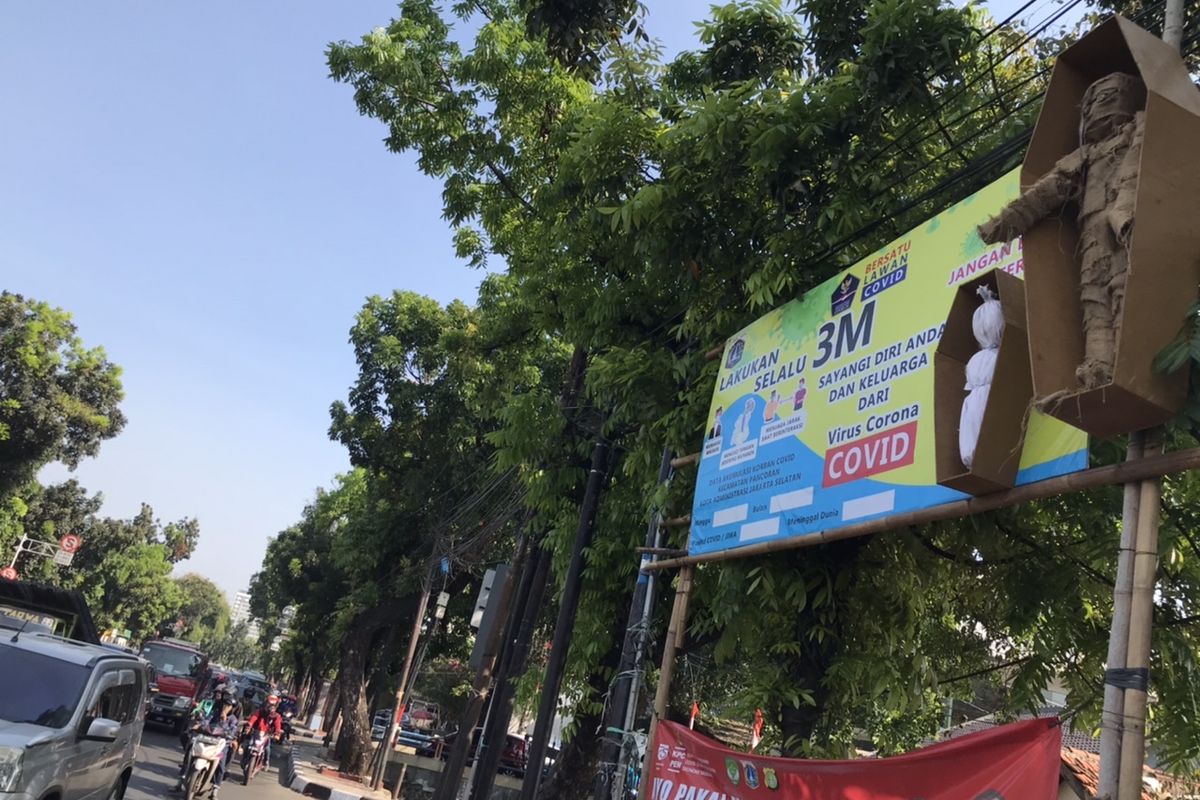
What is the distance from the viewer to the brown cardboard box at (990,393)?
336 centimetres

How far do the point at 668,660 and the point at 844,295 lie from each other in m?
2.61

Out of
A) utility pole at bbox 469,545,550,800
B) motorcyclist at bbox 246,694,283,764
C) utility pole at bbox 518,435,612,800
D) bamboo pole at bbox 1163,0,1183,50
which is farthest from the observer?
motorcyclist at bbox 246,694,283,764

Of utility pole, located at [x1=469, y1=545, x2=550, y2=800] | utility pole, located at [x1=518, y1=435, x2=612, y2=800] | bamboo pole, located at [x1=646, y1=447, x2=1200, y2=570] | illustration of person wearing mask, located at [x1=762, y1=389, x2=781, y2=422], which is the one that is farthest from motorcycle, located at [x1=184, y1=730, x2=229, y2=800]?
illustration of person wearing mask, located at [x1=762, y1=389, x2=781, y2=422]

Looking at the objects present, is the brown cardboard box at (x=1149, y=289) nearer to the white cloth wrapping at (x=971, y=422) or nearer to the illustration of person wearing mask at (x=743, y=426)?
the white cloth wrapping at (x=971, y=422)

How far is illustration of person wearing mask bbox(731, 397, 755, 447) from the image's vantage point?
540 cm

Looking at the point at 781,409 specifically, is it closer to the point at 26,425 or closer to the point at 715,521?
the point at 715,521

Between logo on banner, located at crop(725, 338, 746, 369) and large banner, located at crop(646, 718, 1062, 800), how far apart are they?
2381 mm

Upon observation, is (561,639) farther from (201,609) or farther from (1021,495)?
(201,609)

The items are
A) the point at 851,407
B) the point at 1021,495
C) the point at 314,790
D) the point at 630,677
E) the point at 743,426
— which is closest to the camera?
the point at 1021,495

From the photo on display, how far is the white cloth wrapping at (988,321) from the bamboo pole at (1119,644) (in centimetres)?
71

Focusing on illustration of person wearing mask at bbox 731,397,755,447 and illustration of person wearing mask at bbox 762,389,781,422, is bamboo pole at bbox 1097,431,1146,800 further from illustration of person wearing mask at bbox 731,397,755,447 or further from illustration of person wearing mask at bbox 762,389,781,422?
illustration of person wearing mask at bbox 731,397,755,447

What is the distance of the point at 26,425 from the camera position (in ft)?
90.3

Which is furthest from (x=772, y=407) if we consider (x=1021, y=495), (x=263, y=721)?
(x=263, y=721)

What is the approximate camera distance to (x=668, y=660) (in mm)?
5656
